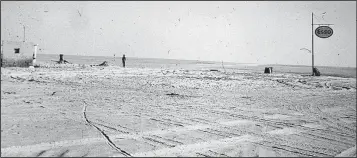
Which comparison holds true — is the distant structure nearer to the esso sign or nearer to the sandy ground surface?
the sandy ground surface

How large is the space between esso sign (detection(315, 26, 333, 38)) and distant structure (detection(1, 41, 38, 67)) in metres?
25.4

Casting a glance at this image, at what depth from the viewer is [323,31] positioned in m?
24.3

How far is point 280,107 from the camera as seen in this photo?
7.24 metres

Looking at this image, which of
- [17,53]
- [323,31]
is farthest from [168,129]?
[323,31]

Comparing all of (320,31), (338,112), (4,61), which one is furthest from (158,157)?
(320,31)

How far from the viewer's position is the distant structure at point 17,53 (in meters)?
21.2

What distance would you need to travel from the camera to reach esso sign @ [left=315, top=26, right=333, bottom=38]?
78.0 ft

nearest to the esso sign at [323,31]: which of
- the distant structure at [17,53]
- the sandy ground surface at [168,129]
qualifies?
A: the sandy ground surface at [168,129]

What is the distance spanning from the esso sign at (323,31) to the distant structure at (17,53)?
1001 inches

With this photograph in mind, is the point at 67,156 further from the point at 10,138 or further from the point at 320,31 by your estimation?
the point at 320,31

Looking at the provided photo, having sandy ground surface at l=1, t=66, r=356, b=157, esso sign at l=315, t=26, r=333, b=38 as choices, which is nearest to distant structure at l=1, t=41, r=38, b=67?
sandy ground surface at l=1, t=66, r=356, b=157

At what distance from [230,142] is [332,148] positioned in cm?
144

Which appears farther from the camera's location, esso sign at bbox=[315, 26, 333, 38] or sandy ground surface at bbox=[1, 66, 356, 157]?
esso sign at bbox=[315, 26, 333, 38]

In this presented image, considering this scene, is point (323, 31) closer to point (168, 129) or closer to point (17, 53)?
point (168, 129)
